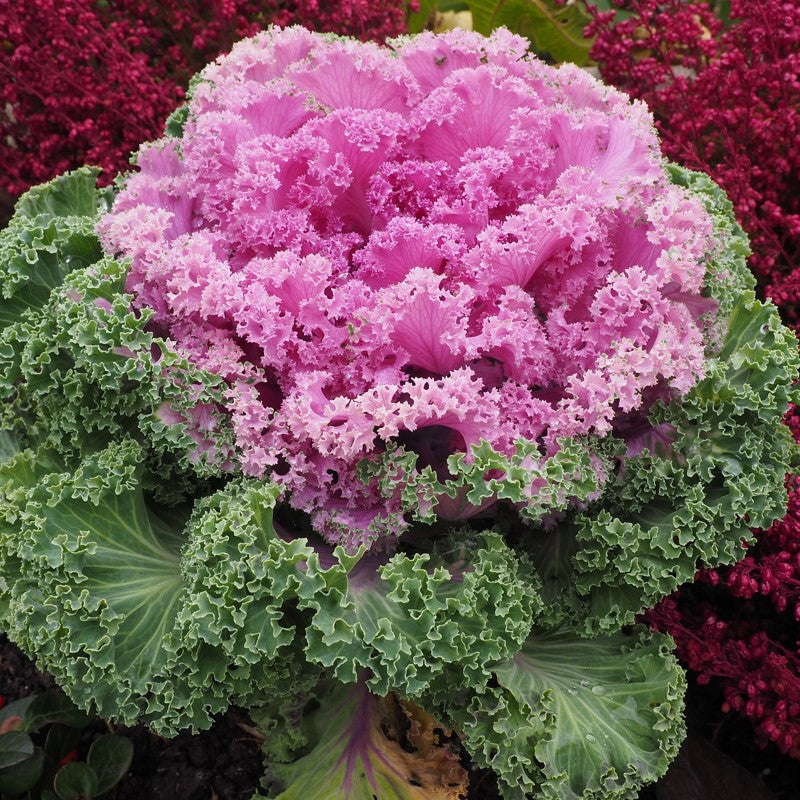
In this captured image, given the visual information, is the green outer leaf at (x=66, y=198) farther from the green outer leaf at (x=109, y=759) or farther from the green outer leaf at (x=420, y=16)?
the green outer leaf at (x=420, y=16)

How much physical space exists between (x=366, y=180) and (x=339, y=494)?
3.27 ft

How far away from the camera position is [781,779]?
3.22 m

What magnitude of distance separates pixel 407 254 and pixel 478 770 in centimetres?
196

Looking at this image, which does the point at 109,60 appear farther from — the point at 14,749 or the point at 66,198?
the point at 14,749

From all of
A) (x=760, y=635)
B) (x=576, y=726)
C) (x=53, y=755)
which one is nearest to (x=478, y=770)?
(x=576, y=726)

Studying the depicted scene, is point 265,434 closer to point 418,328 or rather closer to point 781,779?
point 418,328

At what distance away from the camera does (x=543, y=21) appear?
14.4 ft

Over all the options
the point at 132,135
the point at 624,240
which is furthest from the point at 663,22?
the point at 132,135

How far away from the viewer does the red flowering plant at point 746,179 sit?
9.15 ft

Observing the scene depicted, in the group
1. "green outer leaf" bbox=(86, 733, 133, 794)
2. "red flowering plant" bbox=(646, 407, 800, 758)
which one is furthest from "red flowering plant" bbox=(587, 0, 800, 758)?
"green outer leaf" bbox=(86, 733, 133, 794)

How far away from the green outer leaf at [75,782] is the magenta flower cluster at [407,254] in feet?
4.36

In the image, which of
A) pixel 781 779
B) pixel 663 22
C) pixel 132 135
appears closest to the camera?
pixel 781 779

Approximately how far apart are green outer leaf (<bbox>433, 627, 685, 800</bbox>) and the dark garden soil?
858mm

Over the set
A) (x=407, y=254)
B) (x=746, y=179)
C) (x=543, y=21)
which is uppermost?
(x=746, y=179)
